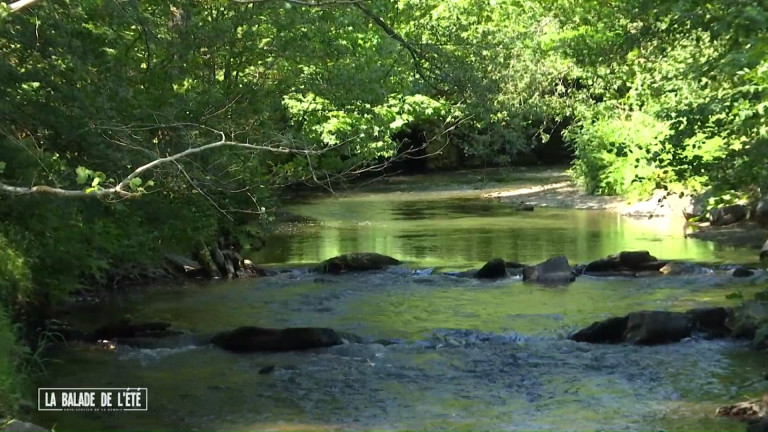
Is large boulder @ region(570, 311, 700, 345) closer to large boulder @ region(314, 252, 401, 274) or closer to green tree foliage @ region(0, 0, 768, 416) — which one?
green tree foliage @ region(0, 0, 768, 416)

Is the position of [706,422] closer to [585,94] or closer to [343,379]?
[343,379]

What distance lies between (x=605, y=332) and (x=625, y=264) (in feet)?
16.2

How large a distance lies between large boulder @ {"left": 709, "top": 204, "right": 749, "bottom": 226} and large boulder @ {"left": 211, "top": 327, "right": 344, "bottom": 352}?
12564 mm

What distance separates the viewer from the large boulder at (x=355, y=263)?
16.7 m

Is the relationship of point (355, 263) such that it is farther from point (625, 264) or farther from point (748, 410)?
point (748, 410)

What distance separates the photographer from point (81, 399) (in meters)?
8.76

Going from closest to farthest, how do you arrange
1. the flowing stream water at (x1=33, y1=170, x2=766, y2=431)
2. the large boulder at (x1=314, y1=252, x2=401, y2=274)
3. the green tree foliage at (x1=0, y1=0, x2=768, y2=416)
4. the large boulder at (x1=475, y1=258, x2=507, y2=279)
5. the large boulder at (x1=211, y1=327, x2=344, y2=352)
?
the flowing stream water at (x1=33, y1=170, x2=766, y2=431), the green tree foliage at (x1=0, y1=0, x2=768, y2=416), the large boulder at (x1=211, y1=327, x2=344, y2=352), the large boulder at (x1=475, y1=258, x2=507, y2=279), the large boulder at (x1=314, y1=252, x2=401, y2=274)

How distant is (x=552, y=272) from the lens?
49.5ft

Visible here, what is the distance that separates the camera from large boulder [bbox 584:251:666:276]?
15.6 meters

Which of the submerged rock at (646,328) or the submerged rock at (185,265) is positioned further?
the submerged rock at (185,265)

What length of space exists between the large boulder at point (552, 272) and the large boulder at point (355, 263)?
2.73 meters

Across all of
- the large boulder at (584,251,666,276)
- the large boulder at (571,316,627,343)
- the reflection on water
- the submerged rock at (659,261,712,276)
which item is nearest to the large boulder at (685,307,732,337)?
the large boulder at (571,316,627,343)

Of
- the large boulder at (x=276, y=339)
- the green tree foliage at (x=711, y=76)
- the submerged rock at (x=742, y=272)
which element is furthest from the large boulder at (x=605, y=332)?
the submerged rock at (x=742, y=272)

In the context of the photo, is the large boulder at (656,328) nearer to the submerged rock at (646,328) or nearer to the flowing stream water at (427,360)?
the submerged rock at (646,328)
